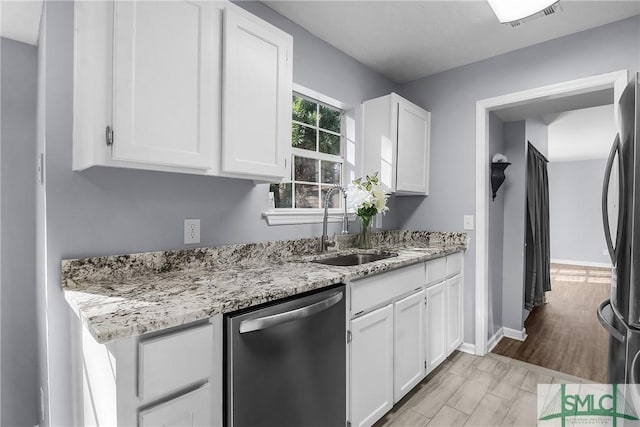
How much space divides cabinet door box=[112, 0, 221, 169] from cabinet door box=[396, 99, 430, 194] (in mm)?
1714

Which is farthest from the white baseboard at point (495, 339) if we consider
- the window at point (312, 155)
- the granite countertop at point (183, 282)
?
the window at point (312, 155)

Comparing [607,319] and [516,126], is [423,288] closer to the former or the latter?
[607,319]

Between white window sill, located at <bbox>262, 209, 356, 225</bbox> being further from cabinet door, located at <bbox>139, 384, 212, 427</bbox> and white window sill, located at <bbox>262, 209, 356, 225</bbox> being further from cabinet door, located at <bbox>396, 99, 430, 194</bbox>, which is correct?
cabinet door, located at <bbox>139, 384, 212, 427</bbox>

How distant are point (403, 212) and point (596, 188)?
6.80 m

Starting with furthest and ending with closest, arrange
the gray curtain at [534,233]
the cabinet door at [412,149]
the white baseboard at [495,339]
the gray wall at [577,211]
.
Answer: the gray wall at [577,211] → the gray curtain at [534,233] → the white baseboard at [495,339] → the cabinet door at [412,149]

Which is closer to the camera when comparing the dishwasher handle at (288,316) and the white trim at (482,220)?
the dishwasher handle at (288,316)

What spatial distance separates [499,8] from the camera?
6.13 feet

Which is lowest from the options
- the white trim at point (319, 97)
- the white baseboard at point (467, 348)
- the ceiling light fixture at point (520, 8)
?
the white baseboard at point (467, 348)

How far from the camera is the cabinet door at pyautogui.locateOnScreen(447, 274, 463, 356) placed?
8.49ft

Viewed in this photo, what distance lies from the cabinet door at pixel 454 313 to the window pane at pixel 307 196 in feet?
4.04

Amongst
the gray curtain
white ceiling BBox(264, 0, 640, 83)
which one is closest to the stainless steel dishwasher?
white ceiling BBox(264, 0, 640, 83)

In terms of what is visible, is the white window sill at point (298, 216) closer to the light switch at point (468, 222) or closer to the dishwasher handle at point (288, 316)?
the dishwasher handle at point (288, 316)

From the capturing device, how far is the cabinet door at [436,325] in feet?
7.54

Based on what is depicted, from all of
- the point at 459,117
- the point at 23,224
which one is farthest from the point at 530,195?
the point at 23,224
